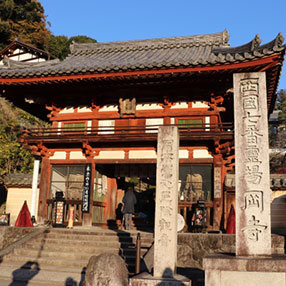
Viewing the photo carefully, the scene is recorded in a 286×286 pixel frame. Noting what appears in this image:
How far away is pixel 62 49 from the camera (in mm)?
49844

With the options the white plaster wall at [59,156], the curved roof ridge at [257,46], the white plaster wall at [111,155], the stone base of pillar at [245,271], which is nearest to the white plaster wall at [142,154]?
the white plaster wall at [111,155]

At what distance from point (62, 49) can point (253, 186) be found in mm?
47080

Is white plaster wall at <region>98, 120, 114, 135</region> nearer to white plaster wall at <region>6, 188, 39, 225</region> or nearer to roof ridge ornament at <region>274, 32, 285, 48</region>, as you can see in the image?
white plaster wall at <region>6, 188, 39, 225</region>

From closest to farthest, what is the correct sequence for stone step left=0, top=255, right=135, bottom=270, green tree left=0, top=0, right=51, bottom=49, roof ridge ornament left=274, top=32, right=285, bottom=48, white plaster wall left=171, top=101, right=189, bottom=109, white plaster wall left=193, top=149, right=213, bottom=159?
stone step left=0, top=255, right=135, bottom=270, roof ridge ornament left=274, top=32, right=285, bottom=48, white plaster wall left=193, top=149, right=213, bottom=159, white plaster wall left=171, top=101, right=189, bottom=109, green tree left=0, top=0, right=51, bottom=49

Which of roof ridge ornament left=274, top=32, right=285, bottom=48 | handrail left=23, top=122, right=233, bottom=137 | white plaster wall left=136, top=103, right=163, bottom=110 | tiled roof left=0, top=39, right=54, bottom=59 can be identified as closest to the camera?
roof ridge ornament left=274, top=32, right=285, bottom=48

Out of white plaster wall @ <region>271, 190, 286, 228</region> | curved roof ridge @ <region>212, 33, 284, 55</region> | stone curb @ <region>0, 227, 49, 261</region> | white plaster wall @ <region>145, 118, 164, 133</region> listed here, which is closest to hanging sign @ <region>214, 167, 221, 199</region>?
white plaster wall @ <region>145, 118, 164, 133</region>

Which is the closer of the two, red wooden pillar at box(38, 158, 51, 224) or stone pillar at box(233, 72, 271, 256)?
stone pillar at box(233, 72, 271, 256)

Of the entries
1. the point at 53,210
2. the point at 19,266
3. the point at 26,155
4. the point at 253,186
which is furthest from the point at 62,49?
the point at 253,186

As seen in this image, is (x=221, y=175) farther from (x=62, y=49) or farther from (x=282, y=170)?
(x=62, y=49)

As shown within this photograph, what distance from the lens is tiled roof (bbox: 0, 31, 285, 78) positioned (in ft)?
42.9

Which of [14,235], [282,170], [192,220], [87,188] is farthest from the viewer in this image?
[282,170]

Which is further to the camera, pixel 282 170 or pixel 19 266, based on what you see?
pixel 282 170

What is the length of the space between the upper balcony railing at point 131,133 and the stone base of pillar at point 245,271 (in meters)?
7.74

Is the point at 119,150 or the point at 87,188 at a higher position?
the point at 119,150
